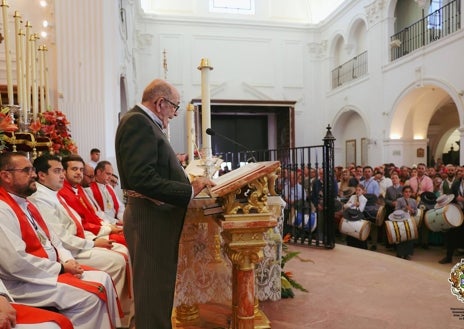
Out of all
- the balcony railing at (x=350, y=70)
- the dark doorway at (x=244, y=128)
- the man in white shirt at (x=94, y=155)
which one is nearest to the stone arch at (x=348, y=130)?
the balcony railing at (x=350, y=70)

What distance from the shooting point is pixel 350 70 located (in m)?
14.9

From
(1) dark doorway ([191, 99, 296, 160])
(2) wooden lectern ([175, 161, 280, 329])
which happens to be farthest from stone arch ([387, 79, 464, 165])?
(2) wooden lectern ([175, 161, 280, 329])

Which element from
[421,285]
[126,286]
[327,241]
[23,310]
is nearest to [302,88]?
[327,241]

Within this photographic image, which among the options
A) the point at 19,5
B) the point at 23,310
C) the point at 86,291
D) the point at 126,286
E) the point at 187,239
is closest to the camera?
the point at 23,310

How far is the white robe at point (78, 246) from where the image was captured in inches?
119

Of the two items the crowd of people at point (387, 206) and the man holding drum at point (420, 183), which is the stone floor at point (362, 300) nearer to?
the crowd of people at point (387, 206)

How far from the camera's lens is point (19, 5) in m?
5.49

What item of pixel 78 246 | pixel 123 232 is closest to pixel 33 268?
pixel 123 232

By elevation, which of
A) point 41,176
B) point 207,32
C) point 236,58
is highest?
point 207,32

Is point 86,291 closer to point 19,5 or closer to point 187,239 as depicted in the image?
point 187,239

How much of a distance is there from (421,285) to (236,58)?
1299cm

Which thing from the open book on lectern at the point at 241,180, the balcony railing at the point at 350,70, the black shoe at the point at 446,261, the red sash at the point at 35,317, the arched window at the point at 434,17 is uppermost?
the arched window at the point at 434,17

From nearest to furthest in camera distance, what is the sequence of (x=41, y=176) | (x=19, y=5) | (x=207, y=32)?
(x=41, y=176)
(x=19, y=5)
(x=207, y=32)

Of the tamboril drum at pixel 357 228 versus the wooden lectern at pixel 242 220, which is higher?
the wooden lectern at pixel 242 220
